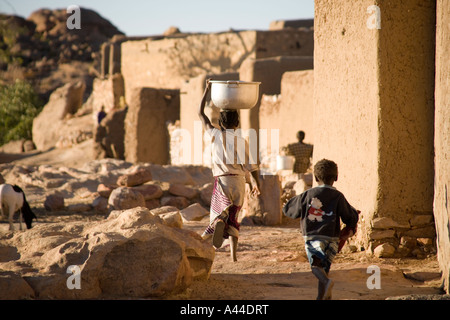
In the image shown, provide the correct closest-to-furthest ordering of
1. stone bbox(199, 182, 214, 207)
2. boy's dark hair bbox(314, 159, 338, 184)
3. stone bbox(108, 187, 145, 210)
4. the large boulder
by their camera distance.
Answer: the large boulder
boy's dark hair bbox(314, 159, 338, 184)
stone bbox(108, 187, 145, 210)
stone bbox(199, 182, 214, 207)

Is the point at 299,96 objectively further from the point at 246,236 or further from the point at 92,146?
the point at 92,146

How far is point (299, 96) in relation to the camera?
10734mm

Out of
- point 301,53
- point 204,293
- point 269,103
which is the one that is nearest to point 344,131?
point 204,293

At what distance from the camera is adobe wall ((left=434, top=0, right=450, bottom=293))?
170 inches

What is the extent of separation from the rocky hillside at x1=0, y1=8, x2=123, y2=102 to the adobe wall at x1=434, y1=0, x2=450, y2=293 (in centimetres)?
2631

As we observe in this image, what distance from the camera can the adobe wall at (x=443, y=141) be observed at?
4.33 m

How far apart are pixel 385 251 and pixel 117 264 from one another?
2567 mm

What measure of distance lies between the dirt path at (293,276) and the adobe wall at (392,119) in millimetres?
374

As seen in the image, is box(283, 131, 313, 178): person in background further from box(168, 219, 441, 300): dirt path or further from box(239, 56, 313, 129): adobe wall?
box(168, 219, 441, 300): dirt path

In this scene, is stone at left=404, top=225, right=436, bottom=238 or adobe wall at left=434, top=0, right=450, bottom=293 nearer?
adobe wall at left=434, top=0, right=450, bottom=293

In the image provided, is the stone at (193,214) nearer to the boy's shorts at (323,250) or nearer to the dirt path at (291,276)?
the dirt path at (291,276)

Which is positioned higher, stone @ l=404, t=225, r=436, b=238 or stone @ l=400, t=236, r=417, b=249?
stone @ l=404, t=225, r=436, b=238

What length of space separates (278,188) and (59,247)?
155 inches

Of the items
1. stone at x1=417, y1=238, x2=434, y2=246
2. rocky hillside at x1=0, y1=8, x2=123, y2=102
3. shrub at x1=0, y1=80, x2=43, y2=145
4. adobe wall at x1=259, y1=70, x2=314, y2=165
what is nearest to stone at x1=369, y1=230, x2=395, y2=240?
stone at x1=417, y1=238, x2=434, y2=246
